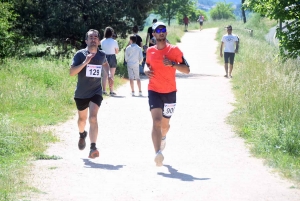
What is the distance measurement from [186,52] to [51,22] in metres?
14.0

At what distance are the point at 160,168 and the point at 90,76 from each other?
72.1 inches

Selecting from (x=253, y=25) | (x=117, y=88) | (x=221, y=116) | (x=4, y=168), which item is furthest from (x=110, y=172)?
(x=253, y=25)

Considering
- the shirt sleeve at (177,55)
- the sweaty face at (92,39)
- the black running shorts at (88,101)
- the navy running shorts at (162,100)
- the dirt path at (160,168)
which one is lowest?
the dirt path at (160,168)

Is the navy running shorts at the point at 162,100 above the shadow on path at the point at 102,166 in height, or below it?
above

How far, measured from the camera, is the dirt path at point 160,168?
7738 mm

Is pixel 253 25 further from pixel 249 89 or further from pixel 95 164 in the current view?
pixel 95 164

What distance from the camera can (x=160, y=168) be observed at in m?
9.31

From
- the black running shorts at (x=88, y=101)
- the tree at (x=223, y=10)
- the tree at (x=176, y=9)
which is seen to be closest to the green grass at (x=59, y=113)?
the black running shorts at (x=88, y=101)

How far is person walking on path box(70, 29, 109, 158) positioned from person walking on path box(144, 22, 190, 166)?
0.92m

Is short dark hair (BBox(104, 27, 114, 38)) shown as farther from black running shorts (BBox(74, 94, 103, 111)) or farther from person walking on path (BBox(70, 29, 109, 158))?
black running shorts (BBox(74, 94, 103, 111))

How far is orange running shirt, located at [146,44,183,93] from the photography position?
9.33 meters

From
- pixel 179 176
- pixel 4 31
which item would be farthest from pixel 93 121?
pixel 4 31

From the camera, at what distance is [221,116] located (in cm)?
1447

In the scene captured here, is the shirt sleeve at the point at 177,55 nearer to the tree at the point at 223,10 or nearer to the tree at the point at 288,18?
the tree at the point at 288,18
